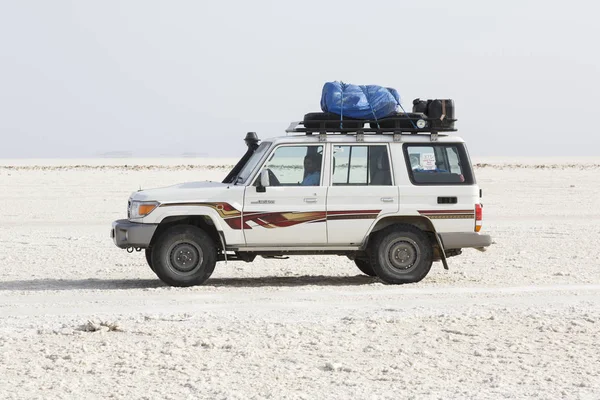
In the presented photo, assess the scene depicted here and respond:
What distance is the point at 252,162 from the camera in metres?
13.4

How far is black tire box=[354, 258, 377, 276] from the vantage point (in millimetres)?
14416

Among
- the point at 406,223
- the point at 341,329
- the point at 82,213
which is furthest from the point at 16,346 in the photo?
the point at 82,213

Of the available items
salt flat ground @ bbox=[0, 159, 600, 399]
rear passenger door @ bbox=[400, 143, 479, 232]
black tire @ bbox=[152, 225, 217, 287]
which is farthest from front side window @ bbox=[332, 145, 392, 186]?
black tire @ bbox=[152, 225, 217, 287]

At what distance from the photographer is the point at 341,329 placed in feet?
32.7

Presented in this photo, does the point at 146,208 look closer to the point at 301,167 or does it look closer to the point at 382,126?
the point at 301,167

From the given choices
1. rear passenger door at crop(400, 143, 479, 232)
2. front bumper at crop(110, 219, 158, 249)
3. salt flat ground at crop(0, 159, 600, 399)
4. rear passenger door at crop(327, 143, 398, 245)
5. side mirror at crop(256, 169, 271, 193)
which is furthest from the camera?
rear passenger door at crop(400, 143, 479, 232)

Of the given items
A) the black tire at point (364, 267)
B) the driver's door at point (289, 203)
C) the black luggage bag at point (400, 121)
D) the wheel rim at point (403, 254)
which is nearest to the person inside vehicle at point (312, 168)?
the driver's door at point (289, 203)

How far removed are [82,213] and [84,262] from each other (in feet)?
37.6

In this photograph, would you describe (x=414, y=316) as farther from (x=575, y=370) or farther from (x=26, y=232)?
(x=26, y=232)

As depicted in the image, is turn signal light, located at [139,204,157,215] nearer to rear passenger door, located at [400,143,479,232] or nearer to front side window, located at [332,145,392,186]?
front side window, located at [332,145,392,186]

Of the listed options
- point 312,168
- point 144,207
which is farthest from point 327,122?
point 144,207

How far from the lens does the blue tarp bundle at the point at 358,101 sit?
43.8ft

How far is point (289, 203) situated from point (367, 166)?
1114mm

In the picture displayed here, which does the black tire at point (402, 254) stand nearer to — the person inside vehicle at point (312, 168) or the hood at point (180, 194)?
the person inside vehicle at point (312, 168)
